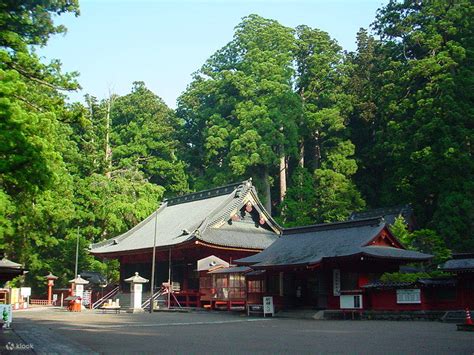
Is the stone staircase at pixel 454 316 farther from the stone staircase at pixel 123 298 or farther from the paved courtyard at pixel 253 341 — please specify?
the stone staircase at pixel 123 298

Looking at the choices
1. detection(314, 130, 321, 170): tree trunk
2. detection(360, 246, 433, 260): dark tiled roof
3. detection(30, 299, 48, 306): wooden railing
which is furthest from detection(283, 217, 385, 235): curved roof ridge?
detection(314, 130, 321, 170): tree trunk

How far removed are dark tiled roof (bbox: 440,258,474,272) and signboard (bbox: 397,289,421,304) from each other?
1.63 meters

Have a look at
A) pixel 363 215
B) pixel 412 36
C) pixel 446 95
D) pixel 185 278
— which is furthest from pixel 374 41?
pixel 185 278

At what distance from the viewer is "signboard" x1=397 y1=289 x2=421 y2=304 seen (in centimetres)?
2352

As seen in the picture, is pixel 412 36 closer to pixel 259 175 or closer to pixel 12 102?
pixel 259 175

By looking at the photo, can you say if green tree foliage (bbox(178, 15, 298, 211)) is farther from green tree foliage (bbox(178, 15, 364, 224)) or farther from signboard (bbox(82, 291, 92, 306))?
signboard (bbox(82, 291, 92, 306))

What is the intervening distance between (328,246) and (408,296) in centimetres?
524

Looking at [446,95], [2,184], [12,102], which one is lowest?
[2,184]

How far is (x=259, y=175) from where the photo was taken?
5488 centimetres

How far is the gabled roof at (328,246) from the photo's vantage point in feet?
86.1

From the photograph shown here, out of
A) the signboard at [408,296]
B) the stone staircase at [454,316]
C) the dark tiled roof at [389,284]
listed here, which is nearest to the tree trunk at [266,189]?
the dark tiled roof at [389,284]

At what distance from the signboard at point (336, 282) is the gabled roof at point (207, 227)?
33.5 ft

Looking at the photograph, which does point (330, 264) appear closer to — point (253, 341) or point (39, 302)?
point (253, 341)

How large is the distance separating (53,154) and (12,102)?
2386 mm
